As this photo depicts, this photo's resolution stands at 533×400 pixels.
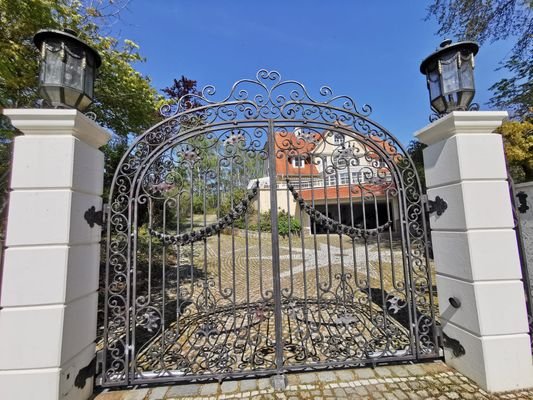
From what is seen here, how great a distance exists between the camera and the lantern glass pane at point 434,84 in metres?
2.43

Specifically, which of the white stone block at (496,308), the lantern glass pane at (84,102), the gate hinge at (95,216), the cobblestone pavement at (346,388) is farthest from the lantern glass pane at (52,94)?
the white stone block at (496,308)

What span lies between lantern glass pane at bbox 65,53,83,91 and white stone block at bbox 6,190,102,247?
3.02ft

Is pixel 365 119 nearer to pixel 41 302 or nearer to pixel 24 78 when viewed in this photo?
pixel 41 302

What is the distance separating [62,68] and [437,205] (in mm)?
3625

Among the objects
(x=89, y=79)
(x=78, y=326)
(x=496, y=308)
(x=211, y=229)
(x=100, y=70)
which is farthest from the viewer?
(x=100, y=70)

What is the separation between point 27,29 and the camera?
361 cm

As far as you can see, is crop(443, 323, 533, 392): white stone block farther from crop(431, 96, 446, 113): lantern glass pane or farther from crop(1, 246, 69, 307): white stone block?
crop(1, 246, 69, 307): white stone block

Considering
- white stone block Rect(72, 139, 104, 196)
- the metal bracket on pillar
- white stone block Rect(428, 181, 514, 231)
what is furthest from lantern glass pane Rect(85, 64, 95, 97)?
the metal bracket on pillar

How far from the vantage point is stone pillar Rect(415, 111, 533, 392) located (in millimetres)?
2086

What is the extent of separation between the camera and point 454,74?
232cm

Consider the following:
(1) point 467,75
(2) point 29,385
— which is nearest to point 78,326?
(2) point 29,385

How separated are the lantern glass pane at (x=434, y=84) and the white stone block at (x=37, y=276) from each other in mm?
3554

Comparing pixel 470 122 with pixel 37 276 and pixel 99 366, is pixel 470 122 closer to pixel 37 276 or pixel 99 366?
pixel 37 276

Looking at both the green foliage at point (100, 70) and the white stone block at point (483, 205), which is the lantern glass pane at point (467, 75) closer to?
the white stone block at point (483, 205)
